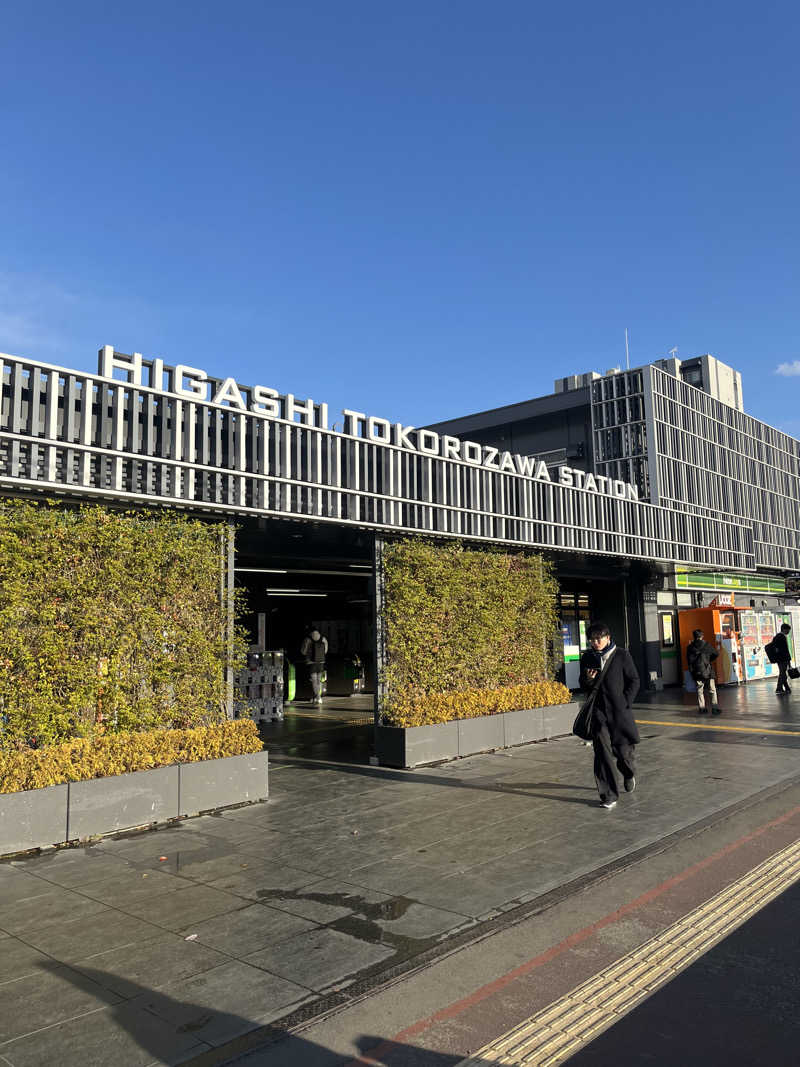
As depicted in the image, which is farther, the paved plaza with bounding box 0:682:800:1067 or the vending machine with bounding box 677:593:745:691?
the vending machine with bounding box 677:593:745:691

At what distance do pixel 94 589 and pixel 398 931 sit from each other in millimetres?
4751

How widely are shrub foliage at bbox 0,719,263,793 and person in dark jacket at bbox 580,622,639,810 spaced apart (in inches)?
153

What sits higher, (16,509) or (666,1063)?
(16,509)

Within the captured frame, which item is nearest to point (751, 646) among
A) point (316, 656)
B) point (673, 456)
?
point (673, 456)

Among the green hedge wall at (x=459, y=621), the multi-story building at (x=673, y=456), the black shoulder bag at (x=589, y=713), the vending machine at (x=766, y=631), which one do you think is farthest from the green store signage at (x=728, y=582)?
the black shoulder bag at (x=589, y=713)

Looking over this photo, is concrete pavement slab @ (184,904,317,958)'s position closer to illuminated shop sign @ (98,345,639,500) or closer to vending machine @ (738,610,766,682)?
illuminated shop sign @ (98,345,639,500)

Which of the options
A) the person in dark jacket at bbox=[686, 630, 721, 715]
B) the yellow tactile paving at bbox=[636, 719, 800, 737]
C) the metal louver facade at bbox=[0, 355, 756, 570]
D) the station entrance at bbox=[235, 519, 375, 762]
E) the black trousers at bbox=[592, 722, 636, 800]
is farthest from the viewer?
the person in dark jacket at bbox=[686, 630, 721, 715]

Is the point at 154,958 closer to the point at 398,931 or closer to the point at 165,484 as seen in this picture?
the point at 398,931

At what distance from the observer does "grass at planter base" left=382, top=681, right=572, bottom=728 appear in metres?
11.1

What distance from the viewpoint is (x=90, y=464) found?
26.1ft

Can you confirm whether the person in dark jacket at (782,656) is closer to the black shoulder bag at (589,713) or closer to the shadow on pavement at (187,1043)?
the black shoulder bag at (589,713)

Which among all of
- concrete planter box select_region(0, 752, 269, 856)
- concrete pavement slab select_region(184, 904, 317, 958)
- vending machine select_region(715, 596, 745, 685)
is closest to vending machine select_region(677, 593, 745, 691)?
vending machine select_region(715, 596, 745, 685)

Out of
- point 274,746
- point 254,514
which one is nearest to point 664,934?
point 254,514

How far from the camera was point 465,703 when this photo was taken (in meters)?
11.9
